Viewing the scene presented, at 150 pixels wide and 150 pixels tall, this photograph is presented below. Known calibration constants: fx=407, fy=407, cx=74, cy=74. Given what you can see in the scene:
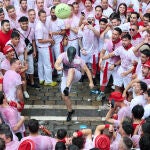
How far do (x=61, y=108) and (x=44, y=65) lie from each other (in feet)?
4.93

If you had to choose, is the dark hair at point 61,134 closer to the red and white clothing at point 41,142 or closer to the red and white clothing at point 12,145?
the red and white clothing at point 41,142

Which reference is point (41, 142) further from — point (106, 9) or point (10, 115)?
point (106, 9)

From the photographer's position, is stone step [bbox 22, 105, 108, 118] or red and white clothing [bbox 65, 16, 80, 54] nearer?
stone step [bbox 22, 105, 108, 118]

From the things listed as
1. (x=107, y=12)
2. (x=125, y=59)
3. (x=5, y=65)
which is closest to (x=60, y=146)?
(x=5, y=65)

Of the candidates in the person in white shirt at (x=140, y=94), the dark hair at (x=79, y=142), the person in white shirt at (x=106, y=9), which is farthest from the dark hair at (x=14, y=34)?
the dark hair at (x=79, y=142)

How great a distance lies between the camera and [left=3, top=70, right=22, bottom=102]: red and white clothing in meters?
8.30

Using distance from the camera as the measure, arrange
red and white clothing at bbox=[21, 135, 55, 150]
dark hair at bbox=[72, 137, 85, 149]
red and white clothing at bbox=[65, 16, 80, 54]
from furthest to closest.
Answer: red and white clothing at bbox=[65, 16, 80, 54] → red and white clothing at bbox=[21, 135, 55, 150] → dark hair at bbox=[72, 137, 85, 149]

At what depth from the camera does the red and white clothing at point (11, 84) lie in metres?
8.30

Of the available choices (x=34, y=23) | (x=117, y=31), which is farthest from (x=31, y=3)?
(x=117, y=31)

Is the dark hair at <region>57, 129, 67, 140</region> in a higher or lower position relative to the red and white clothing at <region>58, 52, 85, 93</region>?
lower

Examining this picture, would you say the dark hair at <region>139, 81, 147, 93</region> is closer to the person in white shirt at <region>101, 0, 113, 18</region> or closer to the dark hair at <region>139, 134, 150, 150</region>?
the dark hair at <region>139, 134, 150, 150</region>

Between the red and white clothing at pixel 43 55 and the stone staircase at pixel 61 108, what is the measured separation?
1.05 ft

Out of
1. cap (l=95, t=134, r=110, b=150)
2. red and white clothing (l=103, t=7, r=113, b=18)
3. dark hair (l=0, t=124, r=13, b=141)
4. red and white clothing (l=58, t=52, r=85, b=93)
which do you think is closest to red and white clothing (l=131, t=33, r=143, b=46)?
red and white clothing (l=58, t=52, r=85, b=93)

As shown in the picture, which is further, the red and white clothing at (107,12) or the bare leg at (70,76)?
the red and white clothing at (107,12)
